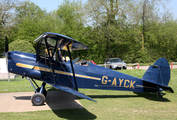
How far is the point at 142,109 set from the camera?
6.52 metres

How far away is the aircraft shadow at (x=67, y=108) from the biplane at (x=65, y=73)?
1.92ft

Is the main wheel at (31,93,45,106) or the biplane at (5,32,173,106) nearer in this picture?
the main wheel at (31,93,45,106)

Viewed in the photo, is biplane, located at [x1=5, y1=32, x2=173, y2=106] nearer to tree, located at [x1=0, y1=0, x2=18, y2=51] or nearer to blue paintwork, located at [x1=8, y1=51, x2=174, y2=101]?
blue paintwork, located at [x1=8, y1=51, x2=174, y2=101]

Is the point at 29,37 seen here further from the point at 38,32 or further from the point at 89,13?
the point at 89,13

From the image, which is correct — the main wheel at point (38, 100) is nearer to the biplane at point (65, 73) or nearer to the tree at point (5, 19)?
the biplane at point (65, 73)

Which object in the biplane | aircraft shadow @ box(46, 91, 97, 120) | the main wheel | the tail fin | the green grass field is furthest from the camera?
the tail fin

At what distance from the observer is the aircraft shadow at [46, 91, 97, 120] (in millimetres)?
5758

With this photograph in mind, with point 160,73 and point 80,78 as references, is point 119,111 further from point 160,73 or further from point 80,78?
point 160,73

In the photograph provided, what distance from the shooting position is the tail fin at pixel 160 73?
25.8 ft

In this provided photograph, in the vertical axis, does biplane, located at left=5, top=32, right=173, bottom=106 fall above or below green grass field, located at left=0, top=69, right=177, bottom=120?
above

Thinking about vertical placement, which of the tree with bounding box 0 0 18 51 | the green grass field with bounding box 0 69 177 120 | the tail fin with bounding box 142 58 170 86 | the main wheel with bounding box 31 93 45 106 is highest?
the tree with bounding box 0 0 18 51

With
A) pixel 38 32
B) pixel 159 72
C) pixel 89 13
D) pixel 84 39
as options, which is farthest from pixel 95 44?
pixel 159 72

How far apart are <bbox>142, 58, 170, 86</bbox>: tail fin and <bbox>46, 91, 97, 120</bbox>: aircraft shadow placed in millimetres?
3609

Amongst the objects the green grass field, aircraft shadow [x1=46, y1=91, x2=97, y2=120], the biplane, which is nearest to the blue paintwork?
the biplane
